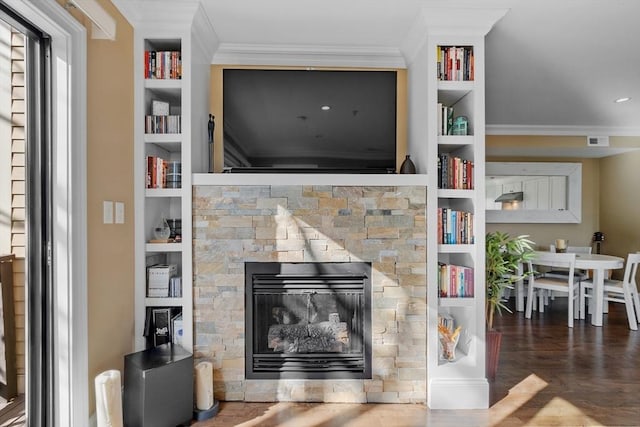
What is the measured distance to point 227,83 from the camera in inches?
108

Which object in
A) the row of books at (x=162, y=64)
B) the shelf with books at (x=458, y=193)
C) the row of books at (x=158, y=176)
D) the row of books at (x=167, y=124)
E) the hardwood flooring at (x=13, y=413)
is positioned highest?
the row of books at (x=162, y=64)

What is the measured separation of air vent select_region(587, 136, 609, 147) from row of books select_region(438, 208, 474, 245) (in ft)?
12.7

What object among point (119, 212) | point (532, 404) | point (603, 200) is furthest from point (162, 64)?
point (603, 200)

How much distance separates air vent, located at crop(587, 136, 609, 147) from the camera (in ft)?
16.8

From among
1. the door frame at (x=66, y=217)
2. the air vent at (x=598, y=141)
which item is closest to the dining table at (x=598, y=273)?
the air vent at (x=598, y=141)

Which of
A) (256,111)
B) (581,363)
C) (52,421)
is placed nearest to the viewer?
(52,421)

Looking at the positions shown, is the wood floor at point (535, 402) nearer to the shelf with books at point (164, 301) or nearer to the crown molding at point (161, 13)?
the shelf with books at point (164, 301)

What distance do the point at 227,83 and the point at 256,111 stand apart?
29cm

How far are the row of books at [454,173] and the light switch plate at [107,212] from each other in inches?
75.7

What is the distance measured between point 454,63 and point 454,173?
690 mm

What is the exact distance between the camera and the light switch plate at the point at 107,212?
2031mm

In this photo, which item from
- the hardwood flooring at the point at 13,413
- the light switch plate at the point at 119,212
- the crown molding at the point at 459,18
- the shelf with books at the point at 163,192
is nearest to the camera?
the hardwood flooring at the point at 13,413

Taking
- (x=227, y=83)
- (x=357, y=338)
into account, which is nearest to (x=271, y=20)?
(x=227, y=83)

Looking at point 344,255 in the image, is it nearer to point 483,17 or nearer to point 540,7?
point 483,17
